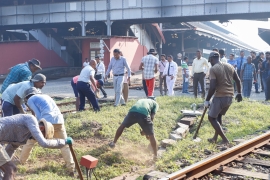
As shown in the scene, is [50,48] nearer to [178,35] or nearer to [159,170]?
[178,35]

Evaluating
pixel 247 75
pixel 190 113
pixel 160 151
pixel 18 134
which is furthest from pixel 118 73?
pixel 18 134

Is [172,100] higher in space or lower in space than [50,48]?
lower

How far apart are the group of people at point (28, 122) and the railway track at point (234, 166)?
1720 millimetres

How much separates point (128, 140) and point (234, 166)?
2.73m

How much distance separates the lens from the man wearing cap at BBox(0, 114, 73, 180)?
4590 mm

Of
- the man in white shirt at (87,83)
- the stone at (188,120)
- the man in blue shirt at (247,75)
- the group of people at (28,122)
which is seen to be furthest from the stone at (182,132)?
the man in blue shirt at (247,75)

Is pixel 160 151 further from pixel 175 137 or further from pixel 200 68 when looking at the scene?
pixel 200 68

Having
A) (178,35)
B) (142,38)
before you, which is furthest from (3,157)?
(178,35)

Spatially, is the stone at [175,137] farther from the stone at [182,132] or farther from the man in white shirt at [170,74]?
the man in white shirt at [170,74]

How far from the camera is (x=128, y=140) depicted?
7.95 m

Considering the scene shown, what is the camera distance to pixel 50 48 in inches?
1261

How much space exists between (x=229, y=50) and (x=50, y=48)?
26873mm

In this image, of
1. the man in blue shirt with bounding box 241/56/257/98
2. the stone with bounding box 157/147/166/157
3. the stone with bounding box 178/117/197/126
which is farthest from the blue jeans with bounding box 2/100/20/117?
the man in blue shirt with bounding box 241/56/257/98

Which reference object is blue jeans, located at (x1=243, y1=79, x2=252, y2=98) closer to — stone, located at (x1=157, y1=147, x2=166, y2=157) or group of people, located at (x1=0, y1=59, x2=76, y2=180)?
stone, located at (x1=157, y1=147, x2=166, y2=157)
